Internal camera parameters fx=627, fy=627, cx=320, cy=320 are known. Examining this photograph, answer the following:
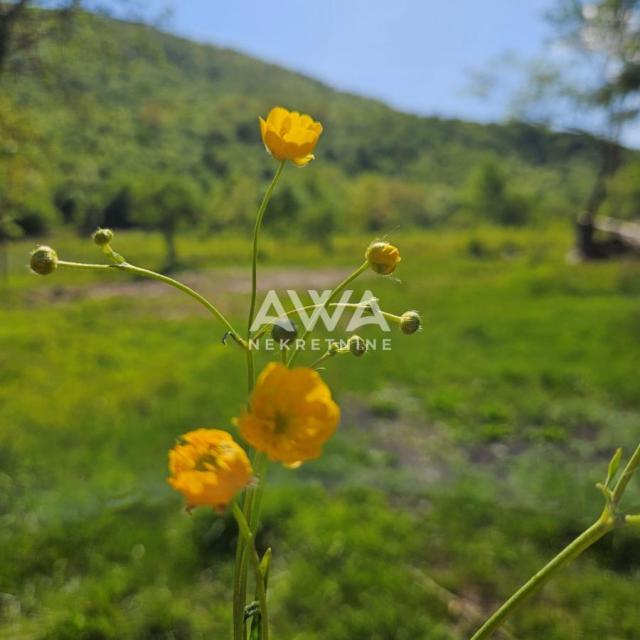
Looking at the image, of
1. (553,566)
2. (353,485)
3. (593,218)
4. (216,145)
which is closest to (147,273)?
(553,566)

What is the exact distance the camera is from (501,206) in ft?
96.2

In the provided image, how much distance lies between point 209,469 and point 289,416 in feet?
0.23

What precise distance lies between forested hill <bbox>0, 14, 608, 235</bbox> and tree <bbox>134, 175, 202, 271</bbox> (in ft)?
1.35

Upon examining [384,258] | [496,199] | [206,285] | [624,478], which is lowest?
[206,285]

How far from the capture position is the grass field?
2.38m

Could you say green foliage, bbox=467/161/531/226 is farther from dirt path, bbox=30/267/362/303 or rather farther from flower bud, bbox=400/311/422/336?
flower bud, bbox=400/311/422/336

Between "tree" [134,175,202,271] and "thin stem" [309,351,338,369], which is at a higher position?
"thin stem" [309,351,338,369]

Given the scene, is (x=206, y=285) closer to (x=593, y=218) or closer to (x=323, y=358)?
(x=593, y=218)

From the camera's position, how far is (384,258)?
642 mm

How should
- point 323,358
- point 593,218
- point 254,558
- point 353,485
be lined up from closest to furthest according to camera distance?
point 254,558
point 323,358
point 353,485
point 593,218

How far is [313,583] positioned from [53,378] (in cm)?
393

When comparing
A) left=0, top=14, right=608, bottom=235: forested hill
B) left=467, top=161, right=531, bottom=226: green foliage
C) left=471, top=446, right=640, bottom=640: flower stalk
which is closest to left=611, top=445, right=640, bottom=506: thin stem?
left=471, top=446, right=640, bottom=640: flower stalk

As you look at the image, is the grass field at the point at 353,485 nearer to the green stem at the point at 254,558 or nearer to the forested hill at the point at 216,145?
the green stem at the point at 254,558

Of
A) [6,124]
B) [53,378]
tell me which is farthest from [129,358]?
[6,124]
